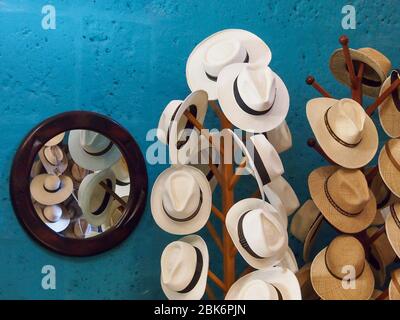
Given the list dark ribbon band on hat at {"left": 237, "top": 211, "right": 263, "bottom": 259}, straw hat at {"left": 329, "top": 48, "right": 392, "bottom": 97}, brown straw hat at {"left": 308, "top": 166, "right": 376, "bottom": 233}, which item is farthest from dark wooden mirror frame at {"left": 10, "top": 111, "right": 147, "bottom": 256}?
straw hat at {"left": 329, "top": 48, "right": 392, "bottom": 97}

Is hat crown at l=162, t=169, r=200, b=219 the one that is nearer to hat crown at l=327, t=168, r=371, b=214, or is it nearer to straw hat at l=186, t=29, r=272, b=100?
straw hat at l=186, t=29, r=272, b=100

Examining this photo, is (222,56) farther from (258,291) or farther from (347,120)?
(258,291)

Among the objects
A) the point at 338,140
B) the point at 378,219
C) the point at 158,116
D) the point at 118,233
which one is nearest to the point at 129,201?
the point at 118,233

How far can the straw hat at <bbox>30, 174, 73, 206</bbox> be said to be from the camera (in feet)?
5.32

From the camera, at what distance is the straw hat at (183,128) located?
1.35 metres

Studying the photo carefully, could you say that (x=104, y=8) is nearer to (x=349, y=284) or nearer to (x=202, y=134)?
(x=202, y=134)

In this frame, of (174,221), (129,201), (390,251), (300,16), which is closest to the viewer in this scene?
(174,221)

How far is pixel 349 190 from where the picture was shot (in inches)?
56.9

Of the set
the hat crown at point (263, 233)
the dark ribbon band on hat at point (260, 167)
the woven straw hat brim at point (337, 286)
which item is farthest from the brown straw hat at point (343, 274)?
the dark ribbon band on hat at point (260, 167)

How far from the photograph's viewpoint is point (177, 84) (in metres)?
1.75

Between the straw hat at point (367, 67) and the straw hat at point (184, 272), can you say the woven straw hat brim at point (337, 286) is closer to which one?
the straw hat at point (184, 272)

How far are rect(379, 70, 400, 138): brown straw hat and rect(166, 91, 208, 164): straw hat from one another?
559mm

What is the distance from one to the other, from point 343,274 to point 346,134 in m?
0.41

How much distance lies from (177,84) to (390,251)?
0.92m
